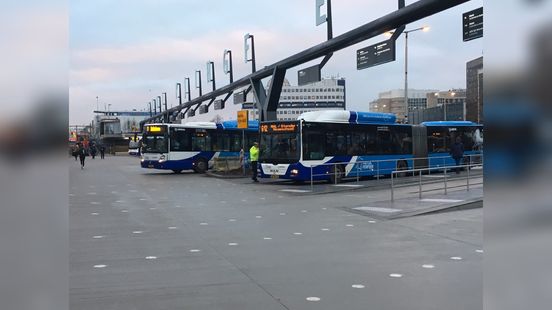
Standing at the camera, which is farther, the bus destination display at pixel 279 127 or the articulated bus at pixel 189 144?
the articulated bus at pixel 189 144

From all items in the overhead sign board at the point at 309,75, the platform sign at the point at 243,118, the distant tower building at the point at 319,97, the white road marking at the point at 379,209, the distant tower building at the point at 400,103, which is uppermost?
the distant tower building at the point at 400,103

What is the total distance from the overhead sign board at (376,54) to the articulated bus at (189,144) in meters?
13.4

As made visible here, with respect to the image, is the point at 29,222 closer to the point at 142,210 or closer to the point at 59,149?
the point at 59,149

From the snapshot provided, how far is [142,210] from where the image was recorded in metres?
13.3

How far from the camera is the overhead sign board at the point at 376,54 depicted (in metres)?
15.9

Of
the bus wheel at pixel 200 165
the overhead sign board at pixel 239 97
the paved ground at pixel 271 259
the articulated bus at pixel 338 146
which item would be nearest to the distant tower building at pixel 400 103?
the overhead sign board at pixel 239 97

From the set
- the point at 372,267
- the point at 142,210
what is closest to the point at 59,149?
the point at 372,267

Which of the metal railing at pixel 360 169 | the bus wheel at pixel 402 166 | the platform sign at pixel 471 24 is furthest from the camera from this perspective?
the bus wheel at pixel 402 166

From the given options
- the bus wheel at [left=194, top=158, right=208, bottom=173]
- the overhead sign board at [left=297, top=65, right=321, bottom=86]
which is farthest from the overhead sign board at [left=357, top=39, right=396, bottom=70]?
the bus wheel at [left=194, top=158, right=208, bottom=173]

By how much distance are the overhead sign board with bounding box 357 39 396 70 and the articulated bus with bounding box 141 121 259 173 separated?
1338cm

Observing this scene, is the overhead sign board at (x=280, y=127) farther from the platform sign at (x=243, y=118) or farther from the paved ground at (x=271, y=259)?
the paved ground at (x=271, y=259)

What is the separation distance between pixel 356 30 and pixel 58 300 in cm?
1593

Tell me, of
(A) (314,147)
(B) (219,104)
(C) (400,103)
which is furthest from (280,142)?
(C) (400,103)

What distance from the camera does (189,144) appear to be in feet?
99.2
